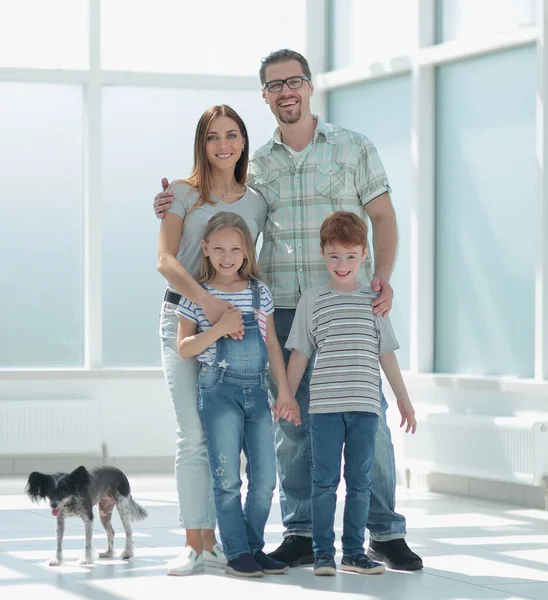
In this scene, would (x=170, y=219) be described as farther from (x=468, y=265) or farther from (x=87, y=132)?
(x=87, y=132)

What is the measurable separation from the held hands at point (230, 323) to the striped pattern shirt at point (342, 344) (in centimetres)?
22

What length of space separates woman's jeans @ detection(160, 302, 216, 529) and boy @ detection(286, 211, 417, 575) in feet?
1.07

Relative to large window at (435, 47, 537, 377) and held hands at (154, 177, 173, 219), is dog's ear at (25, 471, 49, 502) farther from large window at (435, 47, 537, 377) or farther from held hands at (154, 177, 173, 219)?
large window at (435, 47, 537, 377)

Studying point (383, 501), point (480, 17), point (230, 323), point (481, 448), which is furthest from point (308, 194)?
point (480, 17)

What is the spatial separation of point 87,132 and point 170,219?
3.66m

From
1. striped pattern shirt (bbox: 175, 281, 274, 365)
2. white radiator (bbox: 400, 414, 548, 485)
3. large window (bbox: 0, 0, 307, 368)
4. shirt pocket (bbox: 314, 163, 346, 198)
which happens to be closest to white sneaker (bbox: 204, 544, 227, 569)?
striped pattern shirt (bbox: 175, 281, 274, 365)

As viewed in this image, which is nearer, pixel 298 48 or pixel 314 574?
pixel 314 574

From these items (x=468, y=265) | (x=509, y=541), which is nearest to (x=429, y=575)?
(x=509, y=541)

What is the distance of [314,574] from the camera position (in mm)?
3740

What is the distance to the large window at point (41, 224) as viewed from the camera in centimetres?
728

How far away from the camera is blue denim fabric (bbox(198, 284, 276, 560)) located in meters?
3.67

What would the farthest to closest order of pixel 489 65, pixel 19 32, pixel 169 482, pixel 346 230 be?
pixel 19 32
pixel 169 482
pixel 489 65
pixel 346 230

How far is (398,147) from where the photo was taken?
6.82 meters

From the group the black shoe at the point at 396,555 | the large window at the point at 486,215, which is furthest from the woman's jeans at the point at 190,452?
the large window at the point at 486,215
